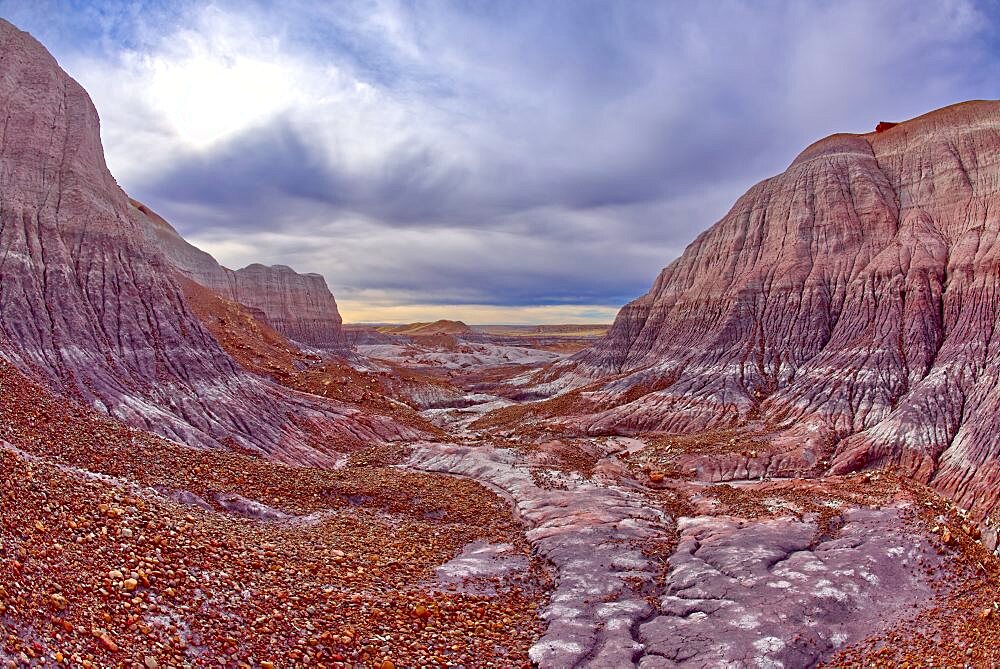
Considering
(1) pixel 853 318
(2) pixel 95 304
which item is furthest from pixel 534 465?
(1) pixel 853 318

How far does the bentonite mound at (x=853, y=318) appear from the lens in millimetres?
30531

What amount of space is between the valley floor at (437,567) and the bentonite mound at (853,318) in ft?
25.2

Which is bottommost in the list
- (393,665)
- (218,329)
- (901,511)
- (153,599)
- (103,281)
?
(901,511)

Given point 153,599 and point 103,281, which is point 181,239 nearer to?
point 103,281

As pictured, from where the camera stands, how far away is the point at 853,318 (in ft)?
142

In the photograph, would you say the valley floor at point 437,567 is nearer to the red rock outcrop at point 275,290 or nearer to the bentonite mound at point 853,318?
the bentonite mound at point 853,318

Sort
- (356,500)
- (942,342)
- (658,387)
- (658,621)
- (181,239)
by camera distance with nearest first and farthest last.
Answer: (658,621), (356,500), (942,342), (658,387), (181,239)

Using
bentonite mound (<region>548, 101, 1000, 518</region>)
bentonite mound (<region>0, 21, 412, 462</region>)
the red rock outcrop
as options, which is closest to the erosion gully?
bentonite mound (<region>548, 101, 1000, 518</region>)

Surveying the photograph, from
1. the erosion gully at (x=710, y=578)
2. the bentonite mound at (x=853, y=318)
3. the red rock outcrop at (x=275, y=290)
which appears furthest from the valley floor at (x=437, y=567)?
A: the red rock outcrop at (x=275, y=290)

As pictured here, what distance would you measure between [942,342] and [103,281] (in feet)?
167

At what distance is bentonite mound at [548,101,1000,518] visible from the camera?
1202 inches

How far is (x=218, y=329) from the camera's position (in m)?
41.6

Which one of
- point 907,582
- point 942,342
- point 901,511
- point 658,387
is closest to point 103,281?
point 907,582

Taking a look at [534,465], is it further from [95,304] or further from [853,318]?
[853,318]
